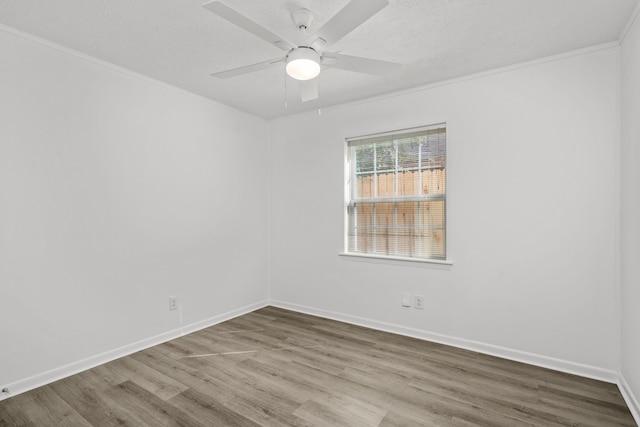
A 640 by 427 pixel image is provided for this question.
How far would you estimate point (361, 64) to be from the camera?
2100mm

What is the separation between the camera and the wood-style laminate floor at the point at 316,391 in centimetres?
205

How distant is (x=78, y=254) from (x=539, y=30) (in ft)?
12.5

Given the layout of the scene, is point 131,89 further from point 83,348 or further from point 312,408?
point 312,408

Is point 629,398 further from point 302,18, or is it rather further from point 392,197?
point 302,18

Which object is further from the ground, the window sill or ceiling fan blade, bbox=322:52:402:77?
ceiling fan blade, bbox=322:52:402:77

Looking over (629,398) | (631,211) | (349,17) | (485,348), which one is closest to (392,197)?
(485,348)

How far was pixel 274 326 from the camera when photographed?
12.0 ft

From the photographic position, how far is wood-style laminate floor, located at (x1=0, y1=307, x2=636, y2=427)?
205 cm

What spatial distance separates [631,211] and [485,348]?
1562 mm

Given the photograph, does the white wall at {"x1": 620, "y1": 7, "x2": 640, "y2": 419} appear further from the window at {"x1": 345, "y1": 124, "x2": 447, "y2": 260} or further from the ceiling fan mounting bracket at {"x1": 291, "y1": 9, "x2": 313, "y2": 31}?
the ceiling fan mounting bracket at {"x1": 291, "y1": 9, "x2": 313, "y2": 31}

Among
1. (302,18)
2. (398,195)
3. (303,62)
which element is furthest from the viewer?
(398,195)

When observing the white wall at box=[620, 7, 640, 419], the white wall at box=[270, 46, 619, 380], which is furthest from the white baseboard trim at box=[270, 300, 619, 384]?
the white wall at box=[620, 7, 640, 419]

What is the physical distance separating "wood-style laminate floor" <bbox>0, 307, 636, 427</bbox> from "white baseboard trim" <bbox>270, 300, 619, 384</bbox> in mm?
79

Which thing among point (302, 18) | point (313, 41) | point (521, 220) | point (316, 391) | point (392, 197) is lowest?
point (316, 391)
